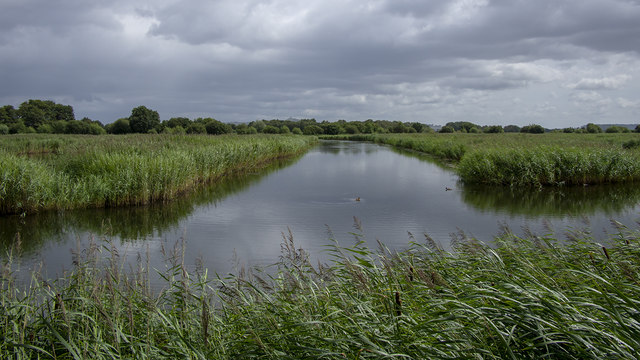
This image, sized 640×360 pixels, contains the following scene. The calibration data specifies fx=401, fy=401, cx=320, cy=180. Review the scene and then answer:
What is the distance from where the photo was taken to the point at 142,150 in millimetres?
12289

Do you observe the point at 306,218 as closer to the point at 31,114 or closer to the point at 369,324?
the point at 369,324

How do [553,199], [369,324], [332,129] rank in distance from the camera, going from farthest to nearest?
[332,129] < [553,199] < [369,324]

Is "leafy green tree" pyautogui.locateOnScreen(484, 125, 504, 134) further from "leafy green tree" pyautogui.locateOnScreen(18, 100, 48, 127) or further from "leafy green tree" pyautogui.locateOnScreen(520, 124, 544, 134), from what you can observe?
"leafy green tree" pyautogui.locateOnScreen(18, 100, 48, 127)

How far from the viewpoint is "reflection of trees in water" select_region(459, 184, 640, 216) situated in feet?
30.1

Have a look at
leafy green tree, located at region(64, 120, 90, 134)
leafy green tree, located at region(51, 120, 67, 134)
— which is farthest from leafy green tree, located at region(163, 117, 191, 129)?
leafy green tree, located at region(51, 120, 67, 134)

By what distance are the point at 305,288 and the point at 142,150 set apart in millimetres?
10700

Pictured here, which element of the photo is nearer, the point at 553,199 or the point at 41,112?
the point at 553,199

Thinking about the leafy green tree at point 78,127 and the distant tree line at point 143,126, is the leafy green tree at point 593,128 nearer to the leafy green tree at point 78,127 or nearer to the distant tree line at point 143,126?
the distant tree line at point 143,126

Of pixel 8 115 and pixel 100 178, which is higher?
pixel 8 115

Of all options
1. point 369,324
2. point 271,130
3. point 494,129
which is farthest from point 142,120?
point 494,129

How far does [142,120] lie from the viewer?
4453cm

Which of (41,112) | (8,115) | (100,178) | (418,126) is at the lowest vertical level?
(100,178)

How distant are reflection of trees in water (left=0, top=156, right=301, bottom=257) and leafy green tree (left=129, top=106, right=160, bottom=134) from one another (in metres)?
38.1

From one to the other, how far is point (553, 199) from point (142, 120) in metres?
43.3
